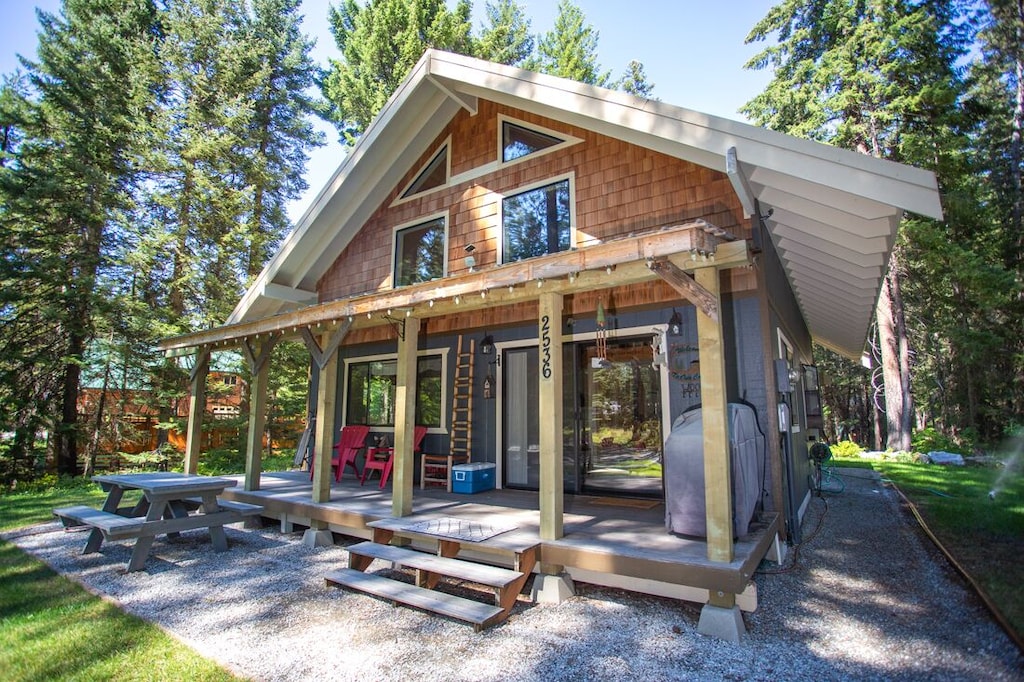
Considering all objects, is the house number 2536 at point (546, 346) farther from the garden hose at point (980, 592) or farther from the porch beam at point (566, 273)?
the garden hose at point (980, 592)

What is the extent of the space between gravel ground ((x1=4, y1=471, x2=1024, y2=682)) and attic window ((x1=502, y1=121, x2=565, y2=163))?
199 inches

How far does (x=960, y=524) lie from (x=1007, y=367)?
1594 cm

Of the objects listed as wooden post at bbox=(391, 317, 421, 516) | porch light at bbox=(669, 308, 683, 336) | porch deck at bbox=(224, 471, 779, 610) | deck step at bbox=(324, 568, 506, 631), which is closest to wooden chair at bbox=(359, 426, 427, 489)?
porch deck at bbox=(224, 471, 779, 610)

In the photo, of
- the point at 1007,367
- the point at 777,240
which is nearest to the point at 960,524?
the point at 777,240

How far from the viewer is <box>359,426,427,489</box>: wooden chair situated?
6875 mm

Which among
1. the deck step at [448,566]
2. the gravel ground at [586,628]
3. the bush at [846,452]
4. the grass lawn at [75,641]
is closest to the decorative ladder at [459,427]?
the gravel ground at [586,628]

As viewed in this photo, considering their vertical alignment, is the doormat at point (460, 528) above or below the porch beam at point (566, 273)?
below

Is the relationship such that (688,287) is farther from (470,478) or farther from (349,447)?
(349,447)

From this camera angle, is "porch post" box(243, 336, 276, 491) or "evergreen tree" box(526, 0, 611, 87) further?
"evergreen tree" box(526, 0, 611, 87)

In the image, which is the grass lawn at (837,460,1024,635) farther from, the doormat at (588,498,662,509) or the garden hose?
the doormat at (588,498,662,509)

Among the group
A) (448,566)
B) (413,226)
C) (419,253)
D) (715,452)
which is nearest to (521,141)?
(413,226)

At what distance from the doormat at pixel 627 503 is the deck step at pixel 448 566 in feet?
6.15

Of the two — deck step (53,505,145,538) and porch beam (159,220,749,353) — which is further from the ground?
porch beam (159,220,749,353)

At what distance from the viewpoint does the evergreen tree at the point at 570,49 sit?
16.9 metres
